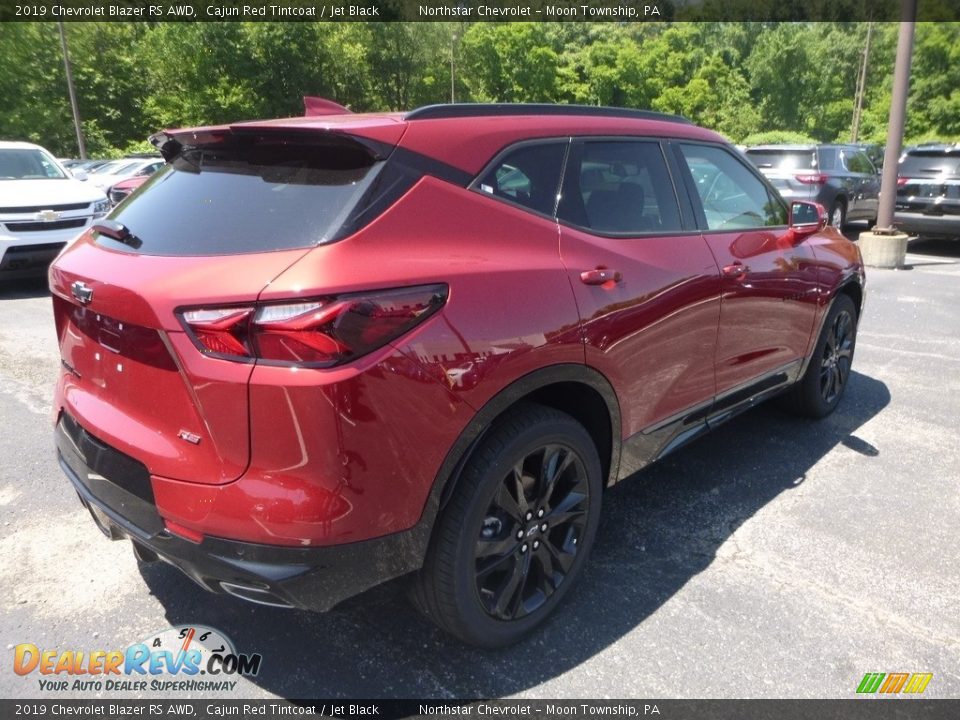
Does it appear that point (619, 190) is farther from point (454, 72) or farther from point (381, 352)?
point (454, 72)

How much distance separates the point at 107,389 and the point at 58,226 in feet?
25.4

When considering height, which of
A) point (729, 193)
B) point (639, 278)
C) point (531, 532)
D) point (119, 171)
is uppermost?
point (729, 193)

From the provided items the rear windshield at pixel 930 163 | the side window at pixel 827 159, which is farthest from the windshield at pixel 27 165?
the rear windshield at pixel 930 163

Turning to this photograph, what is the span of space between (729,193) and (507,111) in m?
1.50

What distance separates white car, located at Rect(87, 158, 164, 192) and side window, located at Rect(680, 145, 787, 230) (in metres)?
16.9

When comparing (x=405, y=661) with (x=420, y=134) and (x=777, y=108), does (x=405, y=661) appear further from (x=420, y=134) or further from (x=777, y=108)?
(x=777, y=108)

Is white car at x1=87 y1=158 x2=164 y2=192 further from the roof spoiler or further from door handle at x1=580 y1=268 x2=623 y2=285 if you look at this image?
door handle at x1=580 y1=268 x2=623 y2=285

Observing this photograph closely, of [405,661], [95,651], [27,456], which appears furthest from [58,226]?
[405,661]

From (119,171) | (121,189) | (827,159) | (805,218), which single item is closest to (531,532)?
(805,218)

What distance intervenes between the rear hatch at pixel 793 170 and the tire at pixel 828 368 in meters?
8.48

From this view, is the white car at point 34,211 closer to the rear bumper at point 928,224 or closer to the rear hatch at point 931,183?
the rear bumper at point 928,224

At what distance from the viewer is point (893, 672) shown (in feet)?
7.76

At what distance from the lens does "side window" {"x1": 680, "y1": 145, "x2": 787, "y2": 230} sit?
3.32 metres

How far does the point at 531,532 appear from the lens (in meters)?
2.45
